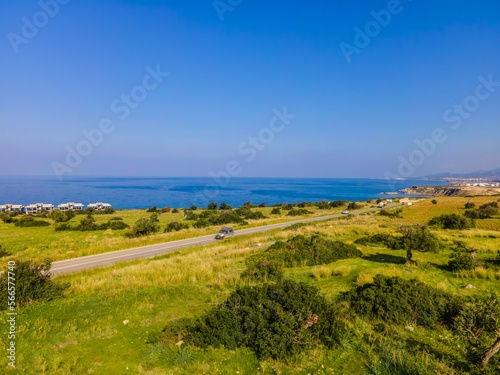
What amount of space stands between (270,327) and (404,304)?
15.6 feet

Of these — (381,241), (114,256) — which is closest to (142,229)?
(114,256)

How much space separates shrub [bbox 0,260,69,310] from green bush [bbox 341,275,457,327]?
12653mm

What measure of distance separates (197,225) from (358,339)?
37122 millimetres

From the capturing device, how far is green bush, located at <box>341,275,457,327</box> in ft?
30.1

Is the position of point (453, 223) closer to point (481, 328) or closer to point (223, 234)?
point (223, 234)

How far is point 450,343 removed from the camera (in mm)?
7750

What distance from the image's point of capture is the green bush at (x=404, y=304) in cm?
917

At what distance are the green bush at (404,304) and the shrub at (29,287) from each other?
12653 millimetres

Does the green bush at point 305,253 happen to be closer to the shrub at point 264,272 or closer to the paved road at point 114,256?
the shrub at point 264,272

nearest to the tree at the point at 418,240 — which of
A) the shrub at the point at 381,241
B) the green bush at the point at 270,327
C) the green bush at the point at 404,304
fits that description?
the shrub at the point at 381,241

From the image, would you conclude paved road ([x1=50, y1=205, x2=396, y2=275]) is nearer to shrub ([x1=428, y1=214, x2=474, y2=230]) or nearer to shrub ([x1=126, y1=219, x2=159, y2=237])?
shrub ([x1=126, y1=219, x2=159, y2=237])

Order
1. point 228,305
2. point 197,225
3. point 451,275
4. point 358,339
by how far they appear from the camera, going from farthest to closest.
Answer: point 197,225 < point 451,275 < point 228,305 < point 358,339

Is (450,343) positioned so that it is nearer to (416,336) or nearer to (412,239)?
(416,336)

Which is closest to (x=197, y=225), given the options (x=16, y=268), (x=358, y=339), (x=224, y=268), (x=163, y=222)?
(x=163, y=222)
